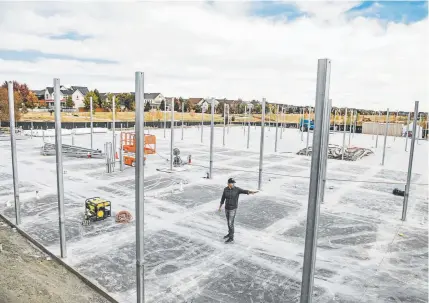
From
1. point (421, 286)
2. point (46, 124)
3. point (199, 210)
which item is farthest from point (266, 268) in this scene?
point (46, 124)

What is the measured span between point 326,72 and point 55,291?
6.48 meters

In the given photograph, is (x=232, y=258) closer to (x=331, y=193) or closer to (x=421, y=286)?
(x=421, y=286)

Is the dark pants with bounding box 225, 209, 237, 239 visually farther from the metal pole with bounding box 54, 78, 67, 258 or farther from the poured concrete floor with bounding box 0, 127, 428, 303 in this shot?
the metal pole with bounding box 54, 78, 67, 258

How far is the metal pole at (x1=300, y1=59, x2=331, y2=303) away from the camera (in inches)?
143

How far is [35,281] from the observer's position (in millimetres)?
7059

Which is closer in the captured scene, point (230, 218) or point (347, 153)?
point (230, 218)

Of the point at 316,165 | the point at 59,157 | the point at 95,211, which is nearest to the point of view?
the point at 316,165

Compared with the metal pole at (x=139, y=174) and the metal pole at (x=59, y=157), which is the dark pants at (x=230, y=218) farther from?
the metal pole at (x=59, y=157)

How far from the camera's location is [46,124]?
42656mm

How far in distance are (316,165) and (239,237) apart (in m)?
6.42

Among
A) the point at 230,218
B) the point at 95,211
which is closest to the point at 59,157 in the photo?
the point at 95,211

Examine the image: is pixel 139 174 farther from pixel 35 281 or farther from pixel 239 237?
pixel 239 237

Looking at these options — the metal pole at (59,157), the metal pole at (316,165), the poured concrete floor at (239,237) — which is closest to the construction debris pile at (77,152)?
the poured concrete floor at (239,237)

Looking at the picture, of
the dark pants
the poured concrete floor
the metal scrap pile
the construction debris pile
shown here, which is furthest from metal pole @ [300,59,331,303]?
the metal scrap pile
